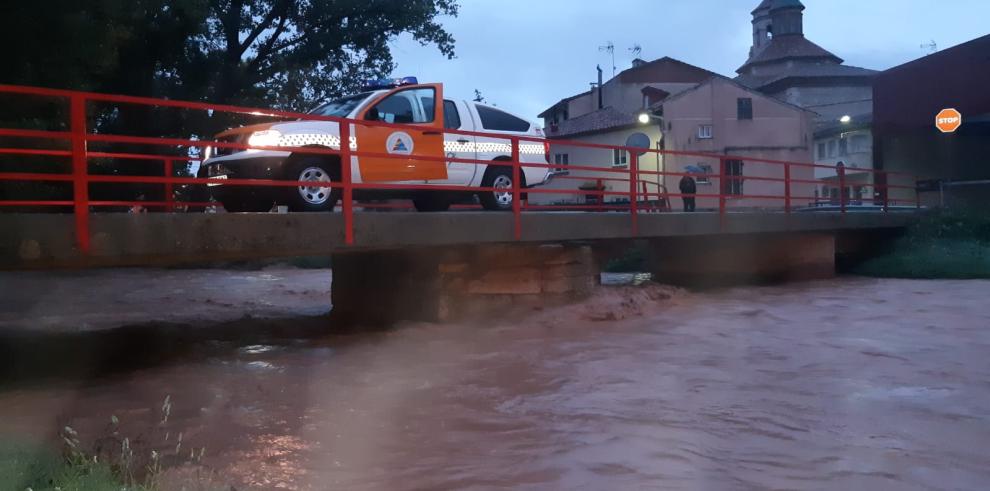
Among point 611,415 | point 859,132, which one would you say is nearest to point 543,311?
point 611,415

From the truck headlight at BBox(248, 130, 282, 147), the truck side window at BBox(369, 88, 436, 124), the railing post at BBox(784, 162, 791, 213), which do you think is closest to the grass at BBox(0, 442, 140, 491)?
the truck headlight at BBox(248, 130, 282, 147)

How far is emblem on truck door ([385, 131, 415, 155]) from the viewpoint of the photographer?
37.8 ft

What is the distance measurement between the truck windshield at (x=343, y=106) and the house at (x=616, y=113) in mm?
32169

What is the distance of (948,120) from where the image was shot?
31.8 m

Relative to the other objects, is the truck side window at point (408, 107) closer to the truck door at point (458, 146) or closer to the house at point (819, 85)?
the truck door at point (458, 146)

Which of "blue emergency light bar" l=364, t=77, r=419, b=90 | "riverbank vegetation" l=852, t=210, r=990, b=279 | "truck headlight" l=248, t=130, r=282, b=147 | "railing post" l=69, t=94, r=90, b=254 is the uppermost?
"blue emergency light bar" l=364, t=77, r=419, b=90

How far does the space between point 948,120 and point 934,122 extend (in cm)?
91

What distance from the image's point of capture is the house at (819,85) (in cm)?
4941

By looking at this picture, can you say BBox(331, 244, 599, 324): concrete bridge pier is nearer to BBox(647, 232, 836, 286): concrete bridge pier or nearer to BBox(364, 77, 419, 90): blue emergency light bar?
BBox(364, 77, 419, 90): blue emergency light bar

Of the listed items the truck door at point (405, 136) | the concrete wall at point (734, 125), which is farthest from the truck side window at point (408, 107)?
the concrete wall at point (734, 125)

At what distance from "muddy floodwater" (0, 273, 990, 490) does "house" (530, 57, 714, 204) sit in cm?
3301

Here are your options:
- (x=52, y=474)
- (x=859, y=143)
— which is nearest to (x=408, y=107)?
(x=52, y=474)

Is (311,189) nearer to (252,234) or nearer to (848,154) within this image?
(252,234)

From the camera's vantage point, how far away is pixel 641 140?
41.2 m
